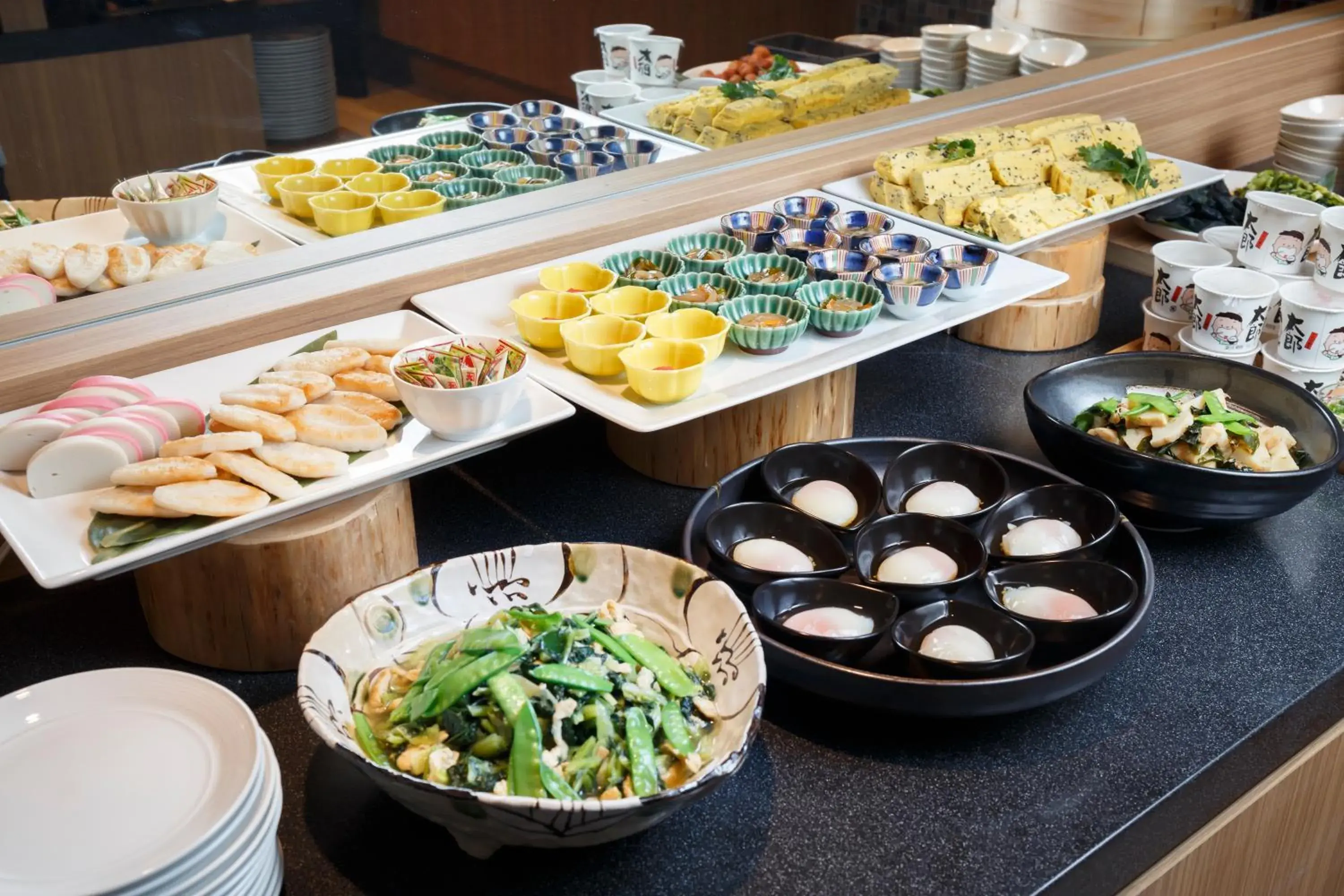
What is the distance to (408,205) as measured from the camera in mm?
1454

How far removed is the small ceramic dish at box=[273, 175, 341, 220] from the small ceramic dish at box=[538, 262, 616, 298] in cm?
30

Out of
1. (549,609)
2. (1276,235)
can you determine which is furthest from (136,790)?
(1276,235)

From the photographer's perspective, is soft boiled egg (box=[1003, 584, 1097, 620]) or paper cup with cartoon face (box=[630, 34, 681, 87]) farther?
paper cup with cartoon face (box=[630, 34, 681, 87])

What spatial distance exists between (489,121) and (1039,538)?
90cm

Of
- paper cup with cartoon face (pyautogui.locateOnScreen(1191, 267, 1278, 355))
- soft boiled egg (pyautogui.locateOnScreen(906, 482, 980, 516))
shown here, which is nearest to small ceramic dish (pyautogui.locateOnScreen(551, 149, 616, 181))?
soft boiled egg (pyautogui.locateOnScreen(906, 482, 980, 516))

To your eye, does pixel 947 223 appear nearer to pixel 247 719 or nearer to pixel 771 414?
Answer: pixel 771 414

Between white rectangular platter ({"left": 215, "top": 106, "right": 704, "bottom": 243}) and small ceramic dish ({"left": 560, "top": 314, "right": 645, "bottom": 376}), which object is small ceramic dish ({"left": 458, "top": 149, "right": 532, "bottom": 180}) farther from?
small ceramic dish ({"left": 560, "top": 314, "right": 645, "bottom": 376})

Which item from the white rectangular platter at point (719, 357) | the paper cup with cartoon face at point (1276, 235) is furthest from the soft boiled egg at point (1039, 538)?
the paper cup with cartoon face at point (1276, 235)

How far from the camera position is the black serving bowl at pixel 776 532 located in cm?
111

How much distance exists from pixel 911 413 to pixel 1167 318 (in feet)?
1.18

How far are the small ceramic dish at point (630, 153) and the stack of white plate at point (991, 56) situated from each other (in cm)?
65

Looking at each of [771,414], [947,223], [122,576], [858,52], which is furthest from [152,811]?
[858,52]

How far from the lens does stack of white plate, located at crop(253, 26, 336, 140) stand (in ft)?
4.29

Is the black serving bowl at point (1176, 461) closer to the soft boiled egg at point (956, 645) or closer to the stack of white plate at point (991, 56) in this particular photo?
the soft boiled egg at point (956, 645)
